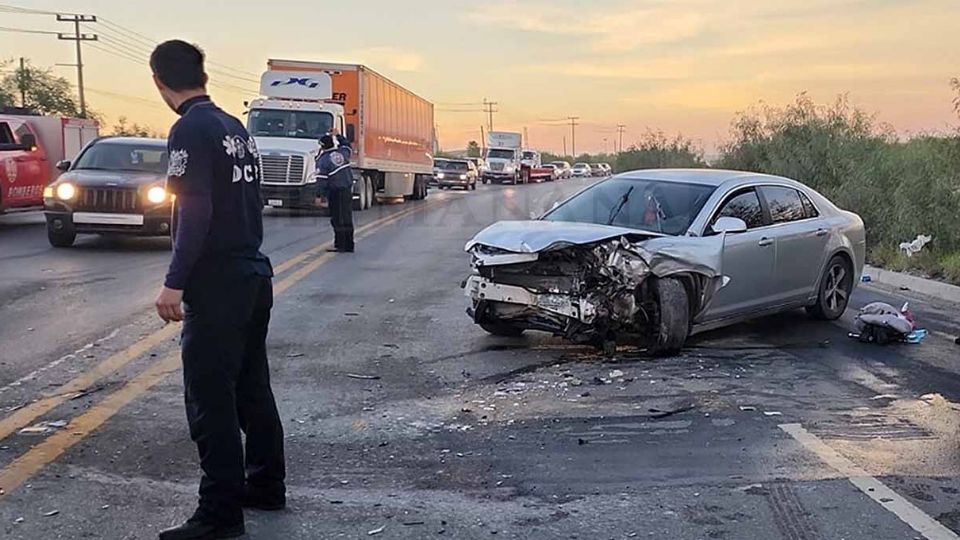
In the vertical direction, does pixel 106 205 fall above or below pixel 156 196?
below

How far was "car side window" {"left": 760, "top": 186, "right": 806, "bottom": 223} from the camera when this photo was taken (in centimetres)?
870

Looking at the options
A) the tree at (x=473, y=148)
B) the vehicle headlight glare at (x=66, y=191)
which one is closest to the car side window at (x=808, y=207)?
the vehicle headlight glare at (x=66, y=191)

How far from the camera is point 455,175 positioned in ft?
164

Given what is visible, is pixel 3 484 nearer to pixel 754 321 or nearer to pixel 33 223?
pixel 754 321

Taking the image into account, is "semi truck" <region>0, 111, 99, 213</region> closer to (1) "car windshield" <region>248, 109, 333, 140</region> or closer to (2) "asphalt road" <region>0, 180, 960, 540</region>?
(1) "car windshield" <region>248, 109, 333, 140</region>

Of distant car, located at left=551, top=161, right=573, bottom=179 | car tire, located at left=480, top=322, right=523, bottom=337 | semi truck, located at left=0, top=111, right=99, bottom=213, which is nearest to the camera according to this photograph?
car tire, located at left=480, top=322, right=523, bottom=337

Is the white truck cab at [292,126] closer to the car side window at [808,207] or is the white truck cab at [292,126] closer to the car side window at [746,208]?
the car side window at [808,207]

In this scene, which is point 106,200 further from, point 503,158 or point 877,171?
point 503,158

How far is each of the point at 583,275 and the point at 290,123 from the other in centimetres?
1822

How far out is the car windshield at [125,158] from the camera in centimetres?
1484

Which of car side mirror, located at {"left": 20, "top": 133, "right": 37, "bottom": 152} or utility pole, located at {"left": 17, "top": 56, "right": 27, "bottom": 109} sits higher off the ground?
utility pole, located at {"left": 17, "top": 56, "right": 27, "bottom": 109}

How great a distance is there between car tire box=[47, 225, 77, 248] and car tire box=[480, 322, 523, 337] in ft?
28.7

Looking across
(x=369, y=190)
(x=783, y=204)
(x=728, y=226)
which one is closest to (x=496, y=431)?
(x=728, y=226)

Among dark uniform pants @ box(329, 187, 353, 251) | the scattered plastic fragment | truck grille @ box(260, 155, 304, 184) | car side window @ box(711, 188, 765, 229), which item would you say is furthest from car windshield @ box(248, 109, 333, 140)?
the scattered plastic fragment
